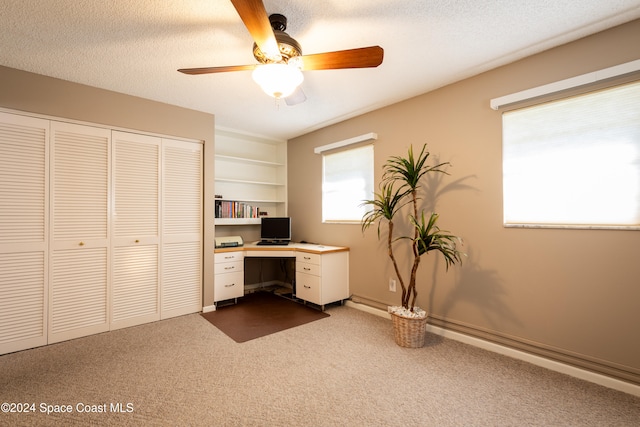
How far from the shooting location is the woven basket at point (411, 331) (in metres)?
2.40

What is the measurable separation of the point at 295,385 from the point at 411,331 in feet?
3.57

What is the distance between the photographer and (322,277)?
3.38 metres

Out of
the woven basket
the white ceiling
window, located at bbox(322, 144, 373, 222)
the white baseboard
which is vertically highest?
the white ceiling

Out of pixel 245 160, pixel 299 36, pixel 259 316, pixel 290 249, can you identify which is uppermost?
pixel 299 36

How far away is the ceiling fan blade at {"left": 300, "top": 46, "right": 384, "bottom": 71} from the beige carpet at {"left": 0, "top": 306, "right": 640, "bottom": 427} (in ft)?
6.78

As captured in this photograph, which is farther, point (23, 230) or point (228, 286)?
point (228, 286)

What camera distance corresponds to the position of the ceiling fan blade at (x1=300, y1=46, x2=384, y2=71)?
1.57 meters

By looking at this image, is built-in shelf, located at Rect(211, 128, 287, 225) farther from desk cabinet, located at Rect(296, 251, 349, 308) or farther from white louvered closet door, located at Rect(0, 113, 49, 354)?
white louvered closet door, located at Rect(0, 113, 49, 354)

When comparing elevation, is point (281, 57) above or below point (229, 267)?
above

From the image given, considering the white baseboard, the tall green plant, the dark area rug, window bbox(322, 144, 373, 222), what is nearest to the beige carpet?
the white baseboard

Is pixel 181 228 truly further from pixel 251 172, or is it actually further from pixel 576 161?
pixel 576 161

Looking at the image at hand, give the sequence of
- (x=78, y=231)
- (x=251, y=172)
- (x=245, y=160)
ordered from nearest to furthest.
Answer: (x=78, y=231), (x=245, y=160), (x=251, y=172)

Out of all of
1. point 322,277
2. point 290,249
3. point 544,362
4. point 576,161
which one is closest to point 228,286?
point 290,249

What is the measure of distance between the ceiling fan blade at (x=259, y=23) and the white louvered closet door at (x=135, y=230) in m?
2.16
